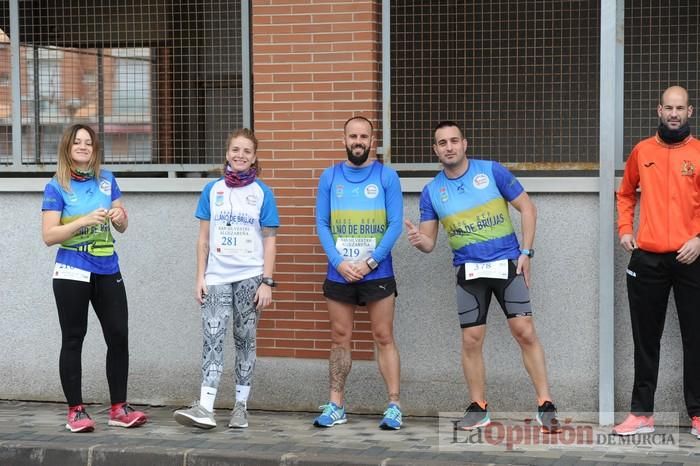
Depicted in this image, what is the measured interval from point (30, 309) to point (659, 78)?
4977 millimetres

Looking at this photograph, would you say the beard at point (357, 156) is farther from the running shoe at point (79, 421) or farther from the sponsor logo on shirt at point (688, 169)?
the running shoe at point (79, 421)

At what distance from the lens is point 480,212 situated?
7270 millimetres

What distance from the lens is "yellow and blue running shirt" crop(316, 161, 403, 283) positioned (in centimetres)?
741

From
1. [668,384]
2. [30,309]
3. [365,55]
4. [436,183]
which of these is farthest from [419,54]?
[30,309]

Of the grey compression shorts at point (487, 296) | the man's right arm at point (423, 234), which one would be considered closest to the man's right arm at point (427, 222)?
the man's right arm at point (423, 234)

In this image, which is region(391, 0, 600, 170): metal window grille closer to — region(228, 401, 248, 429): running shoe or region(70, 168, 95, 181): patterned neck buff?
region(228, 401, 248, 429): running shoe

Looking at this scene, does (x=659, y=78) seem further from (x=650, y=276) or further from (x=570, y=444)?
(x=570, y=444)

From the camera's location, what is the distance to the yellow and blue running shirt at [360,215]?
24.3ft

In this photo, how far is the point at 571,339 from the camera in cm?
783

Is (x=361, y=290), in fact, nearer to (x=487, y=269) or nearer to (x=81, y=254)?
(x=487, y=269)

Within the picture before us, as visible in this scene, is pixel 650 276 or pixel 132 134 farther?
pixel 132 134

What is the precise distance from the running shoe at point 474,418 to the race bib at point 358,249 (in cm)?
120

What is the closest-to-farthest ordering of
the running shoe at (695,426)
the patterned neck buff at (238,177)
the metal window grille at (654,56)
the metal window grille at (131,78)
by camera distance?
Answer: the running shoe at (695,426) < the patterned neck buff at (238,177) < the metal window grille at (654,56) < the metal window grille at (131,78)

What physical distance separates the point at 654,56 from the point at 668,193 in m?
1.34
